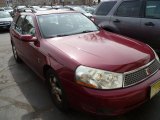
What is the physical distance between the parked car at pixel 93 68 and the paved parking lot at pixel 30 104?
0.23 m

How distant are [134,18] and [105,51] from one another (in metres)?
2.74

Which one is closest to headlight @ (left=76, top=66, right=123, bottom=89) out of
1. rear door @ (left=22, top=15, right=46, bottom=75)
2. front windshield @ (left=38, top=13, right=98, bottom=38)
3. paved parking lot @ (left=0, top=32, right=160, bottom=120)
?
paved parking lot @ (left=0, top=32, right=160, bottom=120)

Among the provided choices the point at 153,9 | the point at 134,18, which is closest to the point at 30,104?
the point at 134,18

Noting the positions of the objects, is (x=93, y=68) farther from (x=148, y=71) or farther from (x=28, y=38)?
(x=28, y=38)

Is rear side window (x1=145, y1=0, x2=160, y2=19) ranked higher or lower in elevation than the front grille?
higher

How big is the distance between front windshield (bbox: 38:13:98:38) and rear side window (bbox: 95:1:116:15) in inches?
74.7

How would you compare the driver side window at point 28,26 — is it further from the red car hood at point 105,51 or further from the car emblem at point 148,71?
the car emblem at point 148,71

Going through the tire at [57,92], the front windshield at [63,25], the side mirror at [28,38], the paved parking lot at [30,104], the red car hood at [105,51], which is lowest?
the paved parking lot at [30,104]

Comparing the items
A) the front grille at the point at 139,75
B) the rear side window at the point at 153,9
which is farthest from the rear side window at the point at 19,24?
the front grille at the point at 139,75

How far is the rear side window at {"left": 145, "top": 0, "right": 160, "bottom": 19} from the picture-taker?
5.20 meters

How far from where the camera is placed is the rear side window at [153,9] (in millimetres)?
5203

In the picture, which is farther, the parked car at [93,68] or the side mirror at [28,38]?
the side mirror at [28,38]

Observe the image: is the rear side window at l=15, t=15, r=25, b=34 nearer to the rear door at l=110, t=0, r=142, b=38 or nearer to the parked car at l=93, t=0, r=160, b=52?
the parked car at l=93, t=0, r=160, b=52

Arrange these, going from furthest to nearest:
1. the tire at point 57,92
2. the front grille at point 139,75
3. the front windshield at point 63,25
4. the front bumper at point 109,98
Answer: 1. the front windshield at point 63,25
2. the tire at point 57,92
3. the front grille at point 139,75
4. the front bumper at point 109,98
